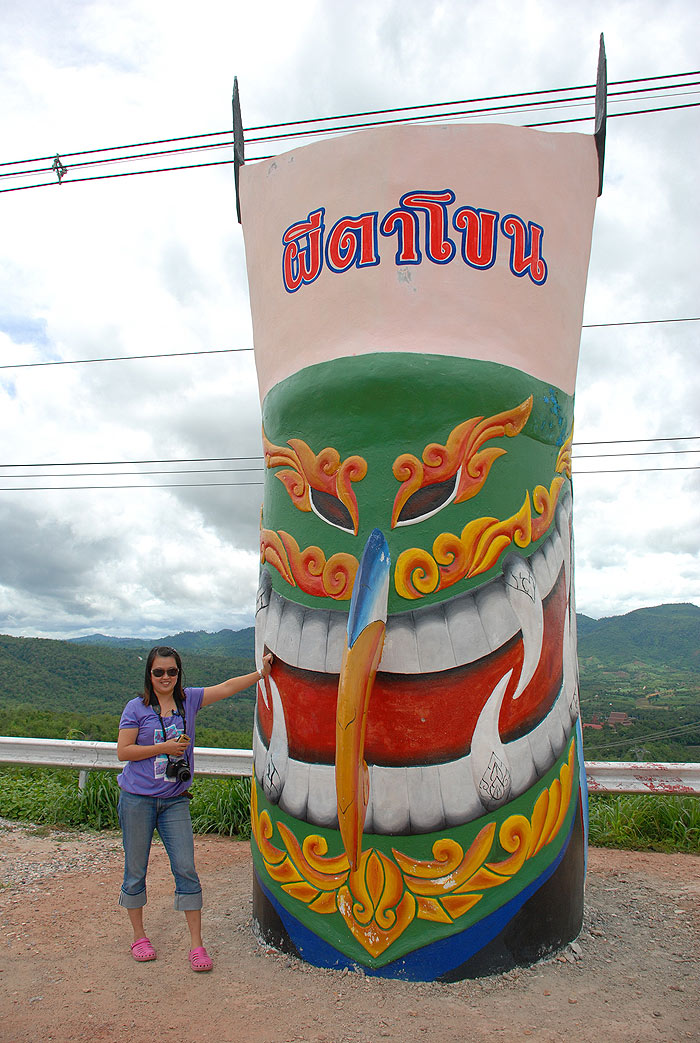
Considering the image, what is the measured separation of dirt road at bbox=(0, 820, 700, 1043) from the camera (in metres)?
3.34

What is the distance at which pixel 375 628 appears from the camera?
12.5 ft

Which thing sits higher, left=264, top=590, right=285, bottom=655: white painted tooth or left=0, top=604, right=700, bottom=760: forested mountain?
left=264, top=590, right=285, bottom=655: white painted tooth

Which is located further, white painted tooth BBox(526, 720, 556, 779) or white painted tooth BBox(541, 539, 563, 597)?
white painted tooth BBox(541, 539, 563, 597)

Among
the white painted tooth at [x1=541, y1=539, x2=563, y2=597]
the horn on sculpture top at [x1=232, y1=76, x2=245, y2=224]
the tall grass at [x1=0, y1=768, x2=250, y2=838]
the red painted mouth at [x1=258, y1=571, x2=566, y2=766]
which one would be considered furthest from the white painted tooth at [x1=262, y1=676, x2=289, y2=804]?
the horn on sculpture top at [x1=232, y1=76, x2=245, y2=224]

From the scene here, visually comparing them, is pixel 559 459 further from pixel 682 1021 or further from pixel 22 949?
pixel 22 949

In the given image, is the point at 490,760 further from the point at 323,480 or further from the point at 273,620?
the point at 323,480

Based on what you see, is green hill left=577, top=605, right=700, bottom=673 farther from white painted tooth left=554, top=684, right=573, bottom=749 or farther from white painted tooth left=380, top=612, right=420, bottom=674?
white painted tooth left=380, top=612, right=420, bottom=674

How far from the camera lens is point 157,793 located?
13.2ft

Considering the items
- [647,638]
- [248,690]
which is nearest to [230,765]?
[248,690]

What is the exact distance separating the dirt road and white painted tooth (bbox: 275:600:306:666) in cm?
155

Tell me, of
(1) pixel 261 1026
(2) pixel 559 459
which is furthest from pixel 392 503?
(1) pixel 261 1026

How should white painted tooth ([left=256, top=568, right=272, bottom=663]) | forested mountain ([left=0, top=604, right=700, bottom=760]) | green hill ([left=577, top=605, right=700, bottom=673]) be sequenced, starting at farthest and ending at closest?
green hill ([left=577, top=605, right=700, bottom=673])
forested mountain ([left=0, top=604, right=700, bottom=760])
white painted tooth ([left=256, top=568, right=272, bottom=663])

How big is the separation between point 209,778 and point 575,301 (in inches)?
223

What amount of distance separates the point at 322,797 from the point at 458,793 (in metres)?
0.70
